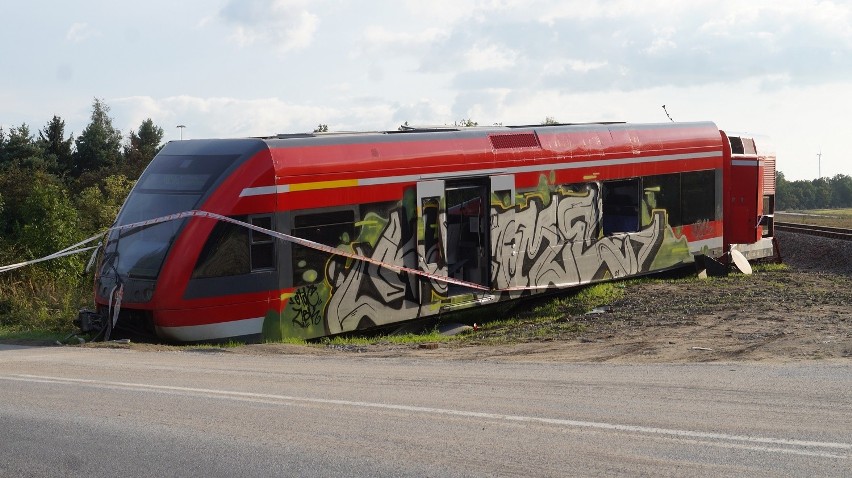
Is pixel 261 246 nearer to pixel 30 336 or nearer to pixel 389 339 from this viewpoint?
pixel 389 339

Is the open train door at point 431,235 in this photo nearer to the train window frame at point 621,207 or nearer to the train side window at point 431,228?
the train side window at point 431,228

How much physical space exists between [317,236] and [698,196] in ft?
34.8

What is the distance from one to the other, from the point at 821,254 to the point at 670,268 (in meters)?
7.96

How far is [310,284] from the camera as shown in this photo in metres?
14.6

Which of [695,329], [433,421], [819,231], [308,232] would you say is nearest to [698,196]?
[695,329]

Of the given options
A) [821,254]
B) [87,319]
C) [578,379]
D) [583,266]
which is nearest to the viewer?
[578,379]

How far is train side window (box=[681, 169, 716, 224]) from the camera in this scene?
21906 mm

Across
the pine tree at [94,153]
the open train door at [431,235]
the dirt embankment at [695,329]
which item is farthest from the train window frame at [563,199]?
the pine tree at [94,153]

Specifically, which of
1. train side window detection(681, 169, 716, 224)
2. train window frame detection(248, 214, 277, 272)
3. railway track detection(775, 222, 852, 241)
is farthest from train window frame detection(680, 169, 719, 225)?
train window frame detection(248, 214, 277, 272)

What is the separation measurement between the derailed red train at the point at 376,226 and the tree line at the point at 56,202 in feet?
10.8

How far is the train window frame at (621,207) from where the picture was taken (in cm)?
2002

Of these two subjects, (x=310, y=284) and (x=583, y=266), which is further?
(x=583, y=266)

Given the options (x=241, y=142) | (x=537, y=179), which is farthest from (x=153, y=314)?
(x=537, y=179)

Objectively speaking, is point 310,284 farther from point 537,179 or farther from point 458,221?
point 537,179
